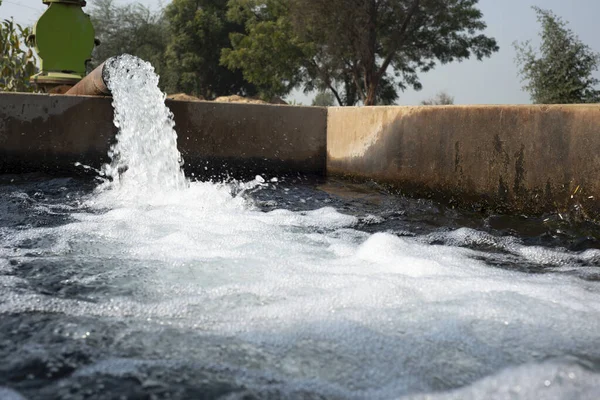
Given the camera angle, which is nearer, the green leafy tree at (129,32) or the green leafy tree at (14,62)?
the green leafy tree at (14,62)

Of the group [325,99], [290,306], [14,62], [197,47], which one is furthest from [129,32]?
[290,306]

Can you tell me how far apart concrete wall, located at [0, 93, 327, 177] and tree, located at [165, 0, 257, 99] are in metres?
30.6

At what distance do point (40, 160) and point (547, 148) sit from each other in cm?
400

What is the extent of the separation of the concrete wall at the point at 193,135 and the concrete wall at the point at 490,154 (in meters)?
0.68

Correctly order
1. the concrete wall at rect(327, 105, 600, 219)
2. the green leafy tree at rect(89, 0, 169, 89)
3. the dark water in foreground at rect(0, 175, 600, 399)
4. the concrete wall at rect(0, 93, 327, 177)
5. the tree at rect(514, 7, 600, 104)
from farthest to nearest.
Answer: the green leafy tree at rect(89, 0, 169, 89) → the tree at rect(514, 7, 600, 104) → the concrete wall at rect(0, 93, 327, 177) → the concrete wall at rect(327, 105, 600, 219) → the dark water in foreground at rect(0, 175, 600, 399)

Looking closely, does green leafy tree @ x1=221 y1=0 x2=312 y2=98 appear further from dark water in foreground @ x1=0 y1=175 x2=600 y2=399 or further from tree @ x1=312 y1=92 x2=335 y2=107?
dark water in foreground @ x1=0 y1=175 x2=600 y2=399

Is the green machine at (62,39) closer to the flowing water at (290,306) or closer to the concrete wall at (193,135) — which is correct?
the concrete wall at (193,135)

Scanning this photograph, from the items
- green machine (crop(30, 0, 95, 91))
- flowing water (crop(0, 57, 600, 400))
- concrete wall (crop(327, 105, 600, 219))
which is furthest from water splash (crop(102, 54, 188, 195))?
green machine (crop(30, 0, 95, 91))

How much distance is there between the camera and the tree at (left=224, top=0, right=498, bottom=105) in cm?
2794

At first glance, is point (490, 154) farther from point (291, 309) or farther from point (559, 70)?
point (559, 70)

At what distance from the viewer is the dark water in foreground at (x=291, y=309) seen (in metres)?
1.59

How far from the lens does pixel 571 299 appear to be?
2266mm

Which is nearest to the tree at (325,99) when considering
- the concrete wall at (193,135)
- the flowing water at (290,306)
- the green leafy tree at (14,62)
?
the green leafy tree at (14,62)

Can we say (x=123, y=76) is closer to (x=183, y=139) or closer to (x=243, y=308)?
(x=183, y=139)
